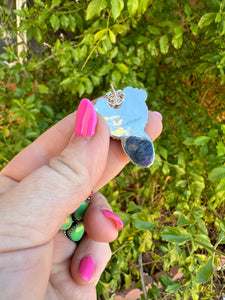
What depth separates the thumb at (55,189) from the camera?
0.49 meters

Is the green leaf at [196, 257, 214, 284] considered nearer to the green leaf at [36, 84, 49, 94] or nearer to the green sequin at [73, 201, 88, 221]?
the green sequin at [73, 201, 88, 221]

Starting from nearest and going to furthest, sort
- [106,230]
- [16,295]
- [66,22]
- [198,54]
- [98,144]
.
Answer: [16,295] < [98,144] < [106,230] < [66,22] < [198,54]

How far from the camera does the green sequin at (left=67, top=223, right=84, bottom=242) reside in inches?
30.9

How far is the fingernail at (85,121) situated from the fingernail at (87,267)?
1.35 feet

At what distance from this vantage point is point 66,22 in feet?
3.31

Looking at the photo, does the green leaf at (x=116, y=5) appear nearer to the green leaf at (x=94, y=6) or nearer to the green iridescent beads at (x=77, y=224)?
the green leaf at (x=94, y=6)

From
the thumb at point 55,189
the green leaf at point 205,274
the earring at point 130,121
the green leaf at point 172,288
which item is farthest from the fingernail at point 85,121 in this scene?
the green leaf at point 172,288

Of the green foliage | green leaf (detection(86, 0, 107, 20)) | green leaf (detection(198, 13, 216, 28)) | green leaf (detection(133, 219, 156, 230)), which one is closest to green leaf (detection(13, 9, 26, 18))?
the green foliage

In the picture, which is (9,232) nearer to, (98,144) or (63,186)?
(63,186)

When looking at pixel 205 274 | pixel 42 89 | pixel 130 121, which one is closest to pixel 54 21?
pixel 42 89

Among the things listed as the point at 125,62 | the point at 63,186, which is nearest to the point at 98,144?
the point at 63,186

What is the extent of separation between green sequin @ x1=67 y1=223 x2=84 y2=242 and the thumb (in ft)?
0.81

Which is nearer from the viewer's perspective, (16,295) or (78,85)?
(16,295)

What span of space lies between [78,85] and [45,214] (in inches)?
25.8
